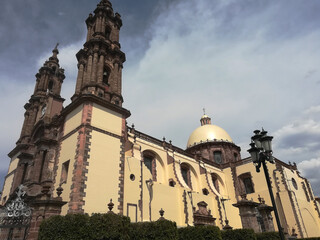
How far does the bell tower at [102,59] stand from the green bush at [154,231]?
10797 mm

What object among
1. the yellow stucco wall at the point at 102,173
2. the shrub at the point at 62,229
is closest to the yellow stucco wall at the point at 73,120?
the yellow stucco wall at the point at 102,173

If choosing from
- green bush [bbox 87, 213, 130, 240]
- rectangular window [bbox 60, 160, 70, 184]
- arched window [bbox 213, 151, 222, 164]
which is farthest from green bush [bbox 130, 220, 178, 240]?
arched window [bbox 213, 151, 222, 164]

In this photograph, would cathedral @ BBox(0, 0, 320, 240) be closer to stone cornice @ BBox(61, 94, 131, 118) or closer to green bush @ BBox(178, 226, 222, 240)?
stone cornice @ BBox(61, 94, 131, 118)

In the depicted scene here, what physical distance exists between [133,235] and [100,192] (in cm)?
470

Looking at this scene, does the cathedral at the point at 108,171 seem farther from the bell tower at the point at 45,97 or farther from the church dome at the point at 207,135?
the church dome at the point at 207,135

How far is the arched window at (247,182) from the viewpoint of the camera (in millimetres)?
30869

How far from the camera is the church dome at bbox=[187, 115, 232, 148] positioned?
37.7 m

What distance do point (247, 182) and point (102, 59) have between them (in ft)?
77.0

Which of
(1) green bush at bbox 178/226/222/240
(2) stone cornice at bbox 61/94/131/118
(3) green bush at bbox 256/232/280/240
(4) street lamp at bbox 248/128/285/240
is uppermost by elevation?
(2) stone cornice at bbox 61/94/131/118

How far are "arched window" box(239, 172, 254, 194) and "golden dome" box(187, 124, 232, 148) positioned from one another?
7.11m

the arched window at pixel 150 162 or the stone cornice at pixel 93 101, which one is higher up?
the stone cornice at pixel 93 101

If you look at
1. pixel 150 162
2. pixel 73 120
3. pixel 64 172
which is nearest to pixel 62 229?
pixel 64 172

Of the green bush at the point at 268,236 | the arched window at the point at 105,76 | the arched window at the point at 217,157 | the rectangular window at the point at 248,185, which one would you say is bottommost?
the green bush at the point at 268,236

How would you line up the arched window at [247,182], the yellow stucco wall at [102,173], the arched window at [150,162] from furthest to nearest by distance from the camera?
the arched window at [247,182] < the arched window at [150,162] < the yellow stucco wall at [102,173]
